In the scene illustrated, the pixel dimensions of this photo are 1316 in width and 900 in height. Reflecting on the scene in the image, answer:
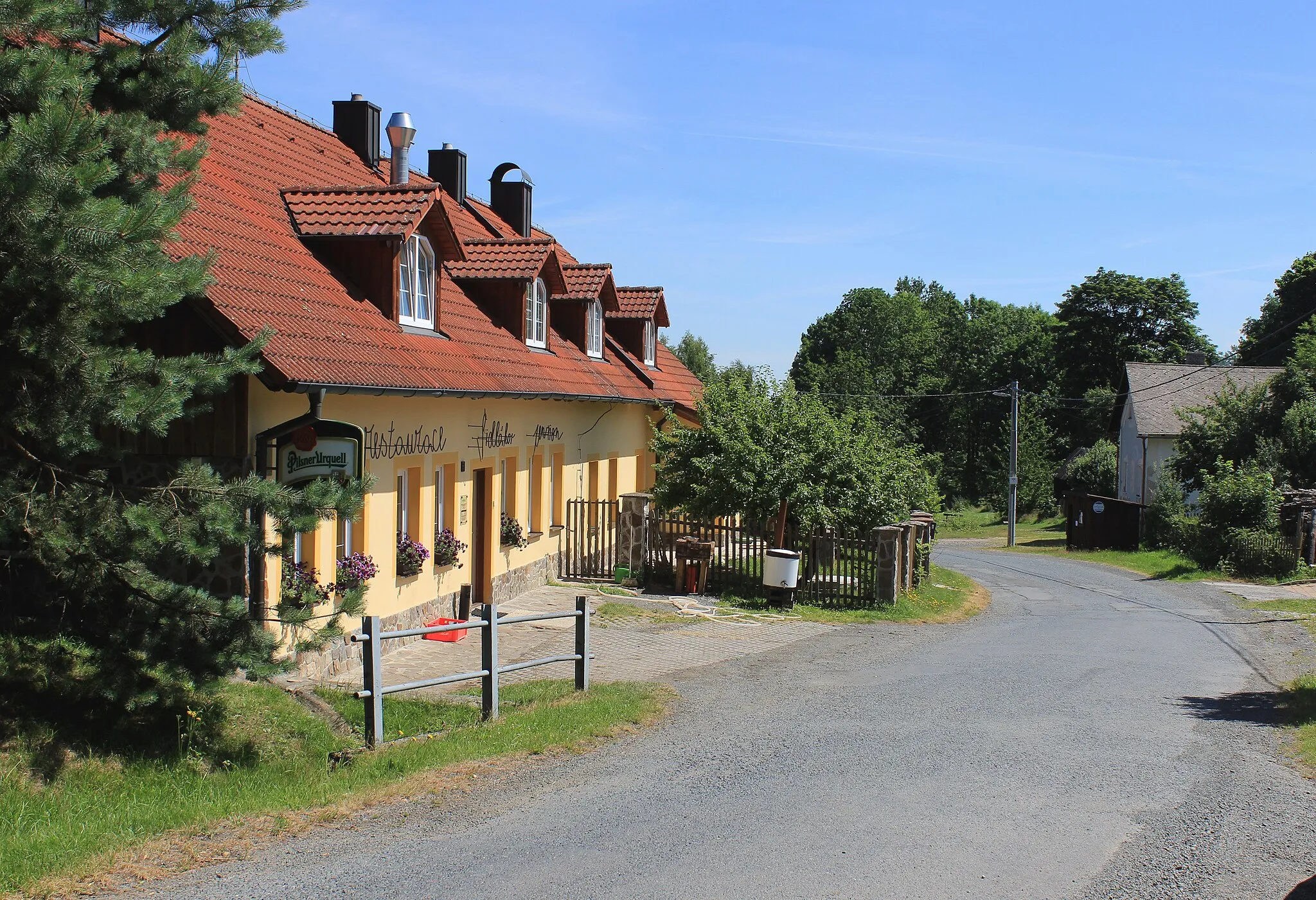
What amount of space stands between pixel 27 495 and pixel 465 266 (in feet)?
36.3

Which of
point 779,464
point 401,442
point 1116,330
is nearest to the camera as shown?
point 401,442

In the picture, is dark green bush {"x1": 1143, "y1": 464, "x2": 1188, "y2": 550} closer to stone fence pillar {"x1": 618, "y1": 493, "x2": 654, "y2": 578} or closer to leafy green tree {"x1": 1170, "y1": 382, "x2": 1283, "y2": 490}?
leafy green tree {"x1": 1170, "y1": 382, "x2": 1283, "y2": 490}

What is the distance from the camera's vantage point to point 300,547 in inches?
439

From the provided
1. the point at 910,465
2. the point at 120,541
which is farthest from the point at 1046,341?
the point at 120,541

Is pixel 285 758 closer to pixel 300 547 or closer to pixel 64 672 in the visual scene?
pixel 64 672

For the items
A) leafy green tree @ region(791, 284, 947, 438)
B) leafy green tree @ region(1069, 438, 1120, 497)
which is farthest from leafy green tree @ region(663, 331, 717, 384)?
leafy green tree @ region(1069, 438, 1120, 497)

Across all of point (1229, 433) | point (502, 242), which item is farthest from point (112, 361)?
point (1229, 433)

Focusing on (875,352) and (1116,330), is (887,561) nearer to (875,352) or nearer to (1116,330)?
(1116,330)

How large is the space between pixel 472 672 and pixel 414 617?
3981 mm

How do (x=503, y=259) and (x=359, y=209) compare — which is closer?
(x=359, y=209)

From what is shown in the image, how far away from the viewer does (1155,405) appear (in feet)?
153

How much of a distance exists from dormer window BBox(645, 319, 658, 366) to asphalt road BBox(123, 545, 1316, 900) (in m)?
14.5

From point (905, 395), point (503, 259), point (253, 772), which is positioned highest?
point (905, 395)

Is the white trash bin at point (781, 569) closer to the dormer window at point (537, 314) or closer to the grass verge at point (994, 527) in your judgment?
the dormer window at point (537, 314)
